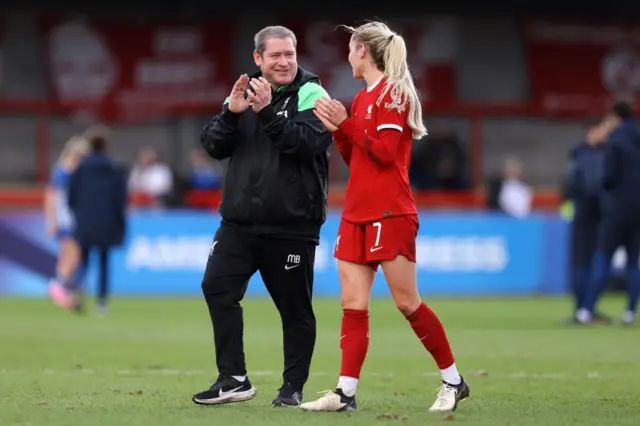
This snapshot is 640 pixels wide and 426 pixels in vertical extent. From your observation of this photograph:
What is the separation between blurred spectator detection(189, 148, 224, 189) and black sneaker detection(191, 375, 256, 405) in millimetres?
16674

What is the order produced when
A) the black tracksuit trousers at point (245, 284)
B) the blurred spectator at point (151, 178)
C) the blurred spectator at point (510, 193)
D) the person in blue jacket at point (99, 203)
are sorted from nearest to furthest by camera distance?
the black tracksuit trousers at point (245, 284)
the person in blue jacket at point (99, 203)
the blurred spectator at point (510, 193)
the blurred spectator at point (151, 178)

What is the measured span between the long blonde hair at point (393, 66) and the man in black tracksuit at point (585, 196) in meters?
8.08

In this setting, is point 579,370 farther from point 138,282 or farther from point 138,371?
point 138,282

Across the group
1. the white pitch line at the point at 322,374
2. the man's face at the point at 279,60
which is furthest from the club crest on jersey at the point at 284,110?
the white pitch line at the point at 322,374

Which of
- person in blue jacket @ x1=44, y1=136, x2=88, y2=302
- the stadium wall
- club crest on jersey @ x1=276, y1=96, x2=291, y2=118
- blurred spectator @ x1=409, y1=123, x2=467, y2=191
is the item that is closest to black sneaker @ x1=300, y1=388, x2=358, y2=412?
club crest on jersey @ x1=276, y1=96, x2=291, y2=118

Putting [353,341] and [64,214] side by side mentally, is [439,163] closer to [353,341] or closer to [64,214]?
[64,214]

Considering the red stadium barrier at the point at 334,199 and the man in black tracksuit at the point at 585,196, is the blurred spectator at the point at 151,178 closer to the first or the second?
the red stadium barrier at the point at 334,199

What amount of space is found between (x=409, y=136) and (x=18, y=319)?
9821mm

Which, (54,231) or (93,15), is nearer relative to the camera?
(54,231)

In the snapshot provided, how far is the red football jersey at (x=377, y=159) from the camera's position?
25.7 feet

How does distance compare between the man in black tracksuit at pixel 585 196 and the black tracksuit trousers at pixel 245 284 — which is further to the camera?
the man in black tracksuit at pixel 585 196

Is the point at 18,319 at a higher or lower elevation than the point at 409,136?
lower

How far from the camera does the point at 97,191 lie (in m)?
18.0

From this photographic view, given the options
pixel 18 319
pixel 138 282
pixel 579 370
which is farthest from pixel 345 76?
pixel 579 370
